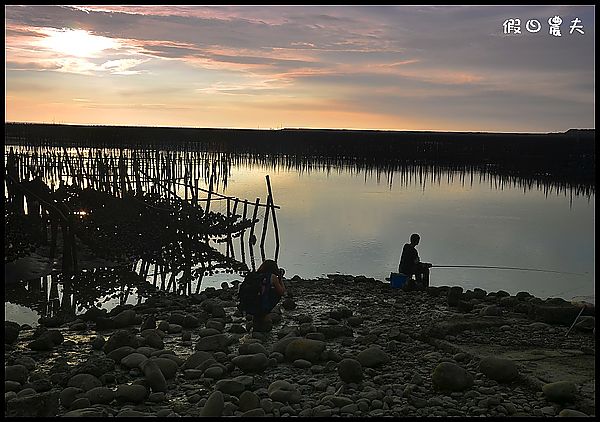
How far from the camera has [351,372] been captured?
24.1 ft

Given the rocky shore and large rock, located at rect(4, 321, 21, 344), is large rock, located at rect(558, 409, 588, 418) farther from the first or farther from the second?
large rock, located at rect(4, 321, 21, 344)

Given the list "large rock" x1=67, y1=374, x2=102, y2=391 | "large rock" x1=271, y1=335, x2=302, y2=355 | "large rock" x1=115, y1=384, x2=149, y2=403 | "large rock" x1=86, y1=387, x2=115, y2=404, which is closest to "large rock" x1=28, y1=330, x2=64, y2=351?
"large rock" x1=67, y1=374, x2=102, y2=391

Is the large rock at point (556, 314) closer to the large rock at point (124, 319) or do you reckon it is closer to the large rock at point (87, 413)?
the large rock at point (124, 319)

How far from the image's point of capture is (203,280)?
16031mm

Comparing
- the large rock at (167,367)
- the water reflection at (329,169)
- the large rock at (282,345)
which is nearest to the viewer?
the large rock at (167,367)

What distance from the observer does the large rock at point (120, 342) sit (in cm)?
859

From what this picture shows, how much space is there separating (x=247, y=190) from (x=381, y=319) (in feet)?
89.4

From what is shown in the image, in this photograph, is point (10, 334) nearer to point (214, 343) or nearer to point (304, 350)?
point (214, 343)

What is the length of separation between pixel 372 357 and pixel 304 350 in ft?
2.89

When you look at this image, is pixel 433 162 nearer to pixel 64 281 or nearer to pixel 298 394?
pixel 64 281

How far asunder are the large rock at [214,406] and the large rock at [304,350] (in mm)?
1889

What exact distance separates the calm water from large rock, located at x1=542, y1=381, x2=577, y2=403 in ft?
26.8

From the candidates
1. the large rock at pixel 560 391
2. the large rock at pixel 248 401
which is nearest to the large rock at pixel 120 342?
the large rock at pixel 248 401

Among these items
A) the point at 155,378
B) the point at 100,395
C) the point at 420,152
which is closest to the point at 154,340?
the point at 155,378
